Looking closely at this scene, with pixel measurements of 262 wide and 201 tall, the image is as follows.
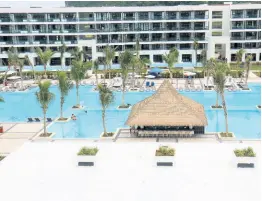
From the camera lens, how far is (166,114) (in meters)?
24.3

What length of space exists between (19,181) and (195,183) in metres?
6.07

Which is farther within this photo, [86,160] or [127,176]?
[86,160]

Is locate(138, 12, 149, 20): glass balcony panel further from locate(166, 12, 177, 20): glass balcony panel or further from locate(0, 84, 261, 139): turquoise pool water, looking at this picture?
locate(0, 84, 261, 139): turquoise pool water

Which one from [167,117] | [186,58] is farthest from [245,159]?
[186,58]

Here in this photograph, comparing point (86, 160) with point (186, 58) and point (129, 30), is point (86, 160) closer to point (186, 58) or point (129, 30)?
point (129, 30)

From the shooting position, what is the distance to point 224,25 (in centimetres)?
6162

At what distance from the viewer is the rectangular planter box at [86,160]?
15.9 meters

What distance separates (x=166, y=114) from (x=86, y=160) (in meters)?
9.27

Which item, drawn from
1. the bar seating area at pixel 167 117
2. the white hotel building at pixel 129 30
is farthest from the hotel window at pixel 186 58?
the bar seating area at pixel 167 117

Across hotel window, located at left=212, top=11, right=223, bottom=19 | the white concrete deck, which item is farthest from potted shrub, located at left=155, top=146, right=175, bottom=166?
hotel window, located at left=212, top=11, right=223, bottom=19

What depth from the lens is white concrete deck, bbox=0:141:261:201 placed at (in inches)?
520

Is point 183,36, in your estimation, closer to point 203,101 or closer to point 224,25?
point 224,25

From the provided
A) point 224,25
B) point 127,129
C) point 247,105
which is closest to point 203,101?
point 247,105

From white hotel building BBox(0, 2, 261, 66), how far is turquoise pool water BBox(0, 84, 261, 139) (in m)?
16.5
